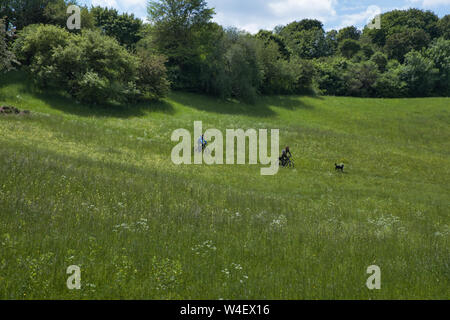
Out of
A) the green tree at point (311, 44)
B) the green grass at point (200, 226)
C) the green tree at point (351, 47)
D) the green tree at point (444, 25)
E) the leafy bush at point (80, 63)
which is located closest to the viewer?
the green grass at point (200, 226)

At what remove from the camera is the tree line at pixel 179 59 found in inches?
1507

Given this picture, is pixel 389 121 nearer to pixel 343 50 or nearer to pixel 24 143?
pixel 24 143

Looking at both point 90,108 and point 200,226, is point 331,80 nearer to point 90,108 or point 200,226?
point 90,108

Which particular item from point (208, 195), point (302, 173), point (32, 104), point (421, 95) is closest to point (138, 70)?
point (32, 104)

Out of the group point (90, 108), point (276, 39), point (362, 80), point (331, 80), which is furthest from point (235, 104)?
point (362, 80)

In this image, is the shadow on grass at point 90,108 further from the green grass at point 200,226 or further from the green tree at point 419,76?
the green tree at point 419,76

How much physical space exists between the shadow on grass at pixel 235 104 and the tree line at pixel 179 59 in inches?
91.9

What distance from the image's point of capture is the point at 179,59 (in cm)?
5822

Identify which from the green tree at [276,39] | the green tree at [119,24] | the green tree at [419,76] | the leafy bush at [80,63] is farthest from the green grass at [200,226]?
the green tree at [419,76]

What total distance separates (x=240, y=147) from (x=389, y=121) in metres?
34.5

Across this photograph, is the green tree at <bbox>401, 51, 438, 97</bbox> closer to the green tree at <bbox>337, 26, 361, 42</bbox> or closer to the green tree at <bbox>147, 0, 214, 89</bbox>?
the green tree at <bbox>147, 0, 214, 89</bbox>

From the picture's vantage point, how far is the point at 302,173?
81.8ft

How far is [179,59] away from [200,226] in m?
53.0
